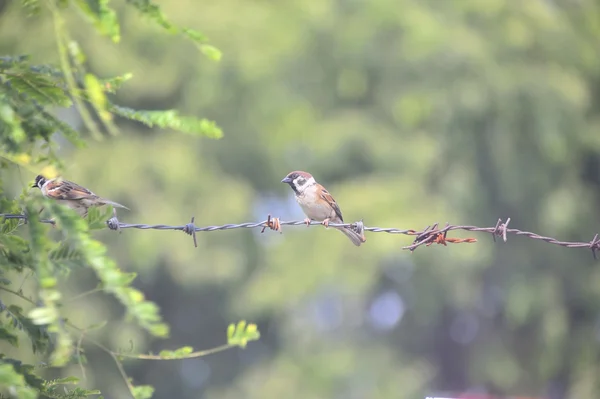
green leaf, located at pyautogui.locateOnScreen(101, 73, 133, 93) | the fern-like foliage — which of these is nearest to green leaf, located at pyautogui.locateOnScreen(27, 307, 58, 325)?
the fern-like foliage

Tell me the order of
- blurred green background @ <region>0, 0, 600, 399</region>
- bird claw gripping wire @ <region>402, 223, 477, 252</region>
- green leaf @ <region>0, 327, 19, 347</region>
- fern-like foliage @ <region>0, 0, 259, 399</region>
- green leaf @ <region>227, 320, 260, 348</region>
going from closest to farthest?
fern-like foliage @ <region>0, 0, 259, 399</region> → green leaf @ <region>0, 327, 19, 347</region> → green leaf @ <region>227, 320, 260, 348</region> → bird claw gripping wire @ <region>402, 223, 477, 252</region> → blurred green background @ <region>0, 0, 600, 399</region>

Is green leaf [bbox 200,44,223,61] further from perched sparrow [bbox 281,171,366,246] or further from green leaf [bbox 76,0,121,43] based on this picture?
perched sparrow [bbox 281,171,366,246]

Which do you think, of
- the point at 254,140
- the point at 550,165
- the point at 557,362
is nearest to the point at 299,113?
the point at 254,140

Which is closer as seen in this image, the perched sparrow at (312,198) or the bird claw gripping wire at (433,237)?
the bird claw gripping wire at (433,237)

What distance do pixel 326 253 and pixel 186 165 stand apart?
9.29 ft

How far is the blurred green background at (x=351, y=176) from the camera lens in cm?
1609

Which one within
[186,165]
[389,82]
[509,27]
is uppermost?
[509,27]

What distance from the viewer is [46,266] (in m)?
2.80

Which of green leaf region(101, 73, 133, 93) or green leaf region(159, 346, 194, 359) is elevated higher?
green leaf region(101, 73, 133, 93)

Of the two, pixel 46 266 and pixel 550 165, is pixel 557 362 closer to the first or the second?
pixel 550 165

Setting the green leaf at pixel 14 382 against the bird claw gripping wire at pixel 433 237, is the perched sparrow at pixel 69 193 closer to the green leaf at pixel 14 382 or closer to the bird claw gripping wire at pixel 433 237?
the bird claw gripping wire at pixel 433 237

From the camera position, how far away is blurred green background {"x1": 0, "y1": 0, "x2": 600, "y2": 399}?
634 inches

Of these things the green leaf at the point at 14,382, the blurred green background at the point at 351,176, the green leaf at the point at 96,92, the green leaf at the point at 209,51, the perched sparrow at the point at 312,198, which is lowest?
the green leaf at the point at 14,382

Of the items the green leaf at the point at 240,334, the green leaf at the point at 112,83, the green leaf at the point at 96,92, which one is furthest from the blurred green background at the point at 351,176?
the green leaf at the point at 96,92
